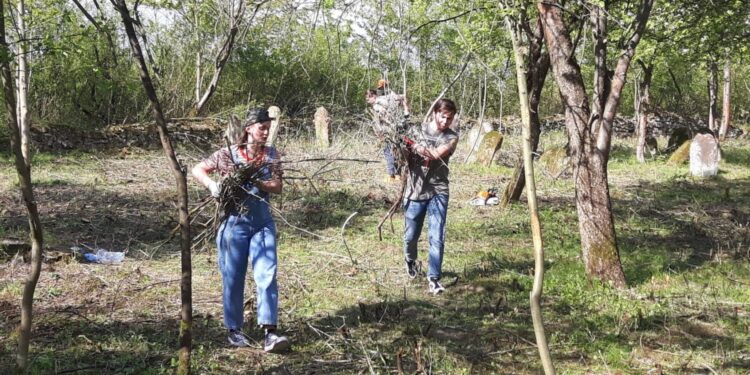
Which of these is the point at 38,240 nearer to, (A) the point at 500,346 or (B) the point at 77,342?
(B) the point at 77,342

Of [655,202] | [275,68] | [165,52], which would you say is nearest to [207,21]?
[165,52]

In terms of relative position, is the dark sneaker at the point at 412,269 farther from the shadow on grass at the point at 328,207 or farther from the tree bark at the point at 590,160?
the shadow on grass at the point at 328,207

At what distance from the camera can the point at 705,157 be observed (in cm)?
1505

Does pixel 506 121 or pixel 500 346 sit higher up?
pixel 506 121

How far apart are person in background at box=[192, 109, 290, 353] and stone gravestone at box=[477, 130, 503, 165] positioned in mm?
11738

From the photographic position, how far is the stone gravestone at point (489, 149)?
52.4ft

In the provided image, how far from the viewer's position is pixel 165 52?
17.9 metres

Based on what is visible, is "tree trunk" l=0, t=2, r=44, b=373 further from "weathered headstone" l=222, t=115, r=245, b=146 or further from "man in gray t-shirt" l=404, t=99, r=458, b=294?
"man in gray t-shirt" l=404, t=99, r=458, b=294

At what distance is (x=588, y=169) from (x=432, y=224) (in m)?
1.51

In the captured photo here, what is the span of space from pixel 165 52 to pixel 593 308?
48.1ft

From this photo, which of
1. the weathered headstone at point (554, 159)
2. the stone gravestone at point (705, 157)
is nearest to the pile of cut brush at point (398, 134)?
the weathered headstone at point (554, 159)

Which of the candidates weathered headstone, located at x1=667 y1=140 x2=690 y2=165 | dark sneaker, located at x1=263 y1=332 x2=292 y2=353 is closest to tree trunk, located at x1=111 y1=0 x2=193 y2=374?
dark sneaker, located at x1=263 y1=332 x2=292 y2=353

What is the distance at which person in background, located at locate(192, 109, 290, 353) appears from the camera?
14.9 feet

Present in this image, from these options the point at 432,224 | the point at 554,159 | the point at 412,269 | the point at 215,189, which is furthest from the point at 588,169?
the point at 554,159
